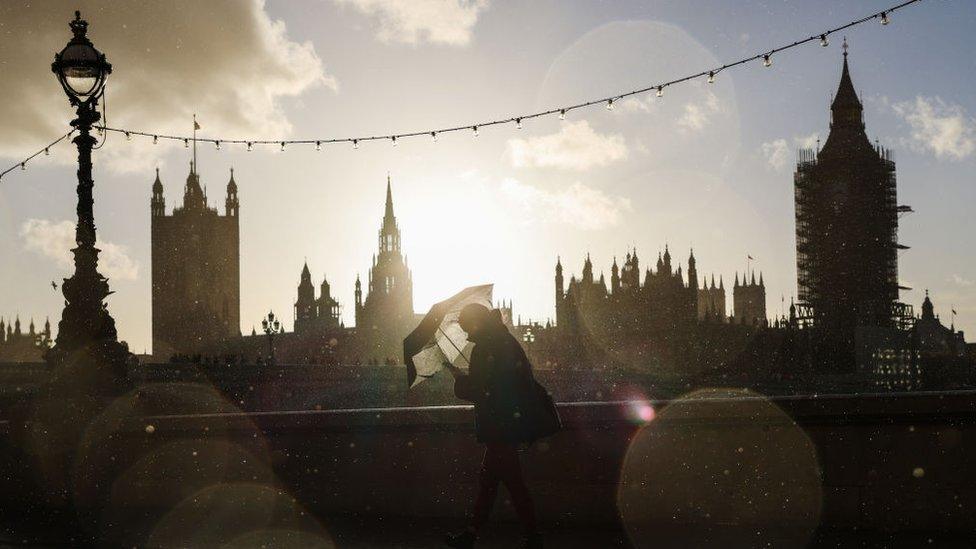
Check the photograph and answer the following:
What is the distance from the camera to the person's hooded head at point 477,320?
6.80 meters

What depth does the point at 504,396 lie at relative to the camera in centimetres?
670

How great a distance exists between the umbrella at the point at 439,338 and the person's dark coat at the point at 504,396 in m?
0.51

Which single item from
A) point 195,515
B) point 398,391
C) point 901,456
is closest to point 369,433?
point 195,515

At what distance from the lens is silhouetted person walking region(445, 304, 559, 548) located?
22.0 feet

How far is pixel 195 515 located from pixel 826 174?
10326cm

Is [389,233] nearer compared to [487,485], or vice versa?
[487,485]

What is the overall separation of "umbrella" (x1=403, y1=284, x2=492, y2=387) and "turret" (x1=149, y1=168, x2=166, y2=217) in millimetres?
144784

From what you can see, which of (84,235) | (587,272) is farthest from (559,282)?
(84,235)

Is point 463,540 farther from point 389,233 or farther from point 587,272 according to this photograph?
point 389,233

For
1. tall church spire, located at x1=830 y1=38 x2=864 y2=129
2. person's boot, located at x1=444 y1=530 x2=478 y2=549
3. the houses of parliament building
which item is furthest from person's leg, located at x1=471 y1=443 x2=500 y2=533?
tall church spire, located at x1=830 y1=38 x2=864 y2=129

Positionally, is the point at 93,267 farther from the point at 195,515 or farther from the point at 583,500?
the point at 583,500

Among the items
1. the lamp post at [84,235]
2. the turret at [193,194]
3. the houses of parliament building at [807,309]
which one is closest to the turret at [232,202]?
the turret at [193,194]

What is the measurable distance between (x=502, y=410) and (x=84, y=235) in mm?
5701

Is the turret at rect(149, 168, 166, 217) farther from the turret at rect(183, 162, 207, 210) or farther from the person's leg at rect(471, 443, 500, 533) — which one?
the person's leg at rect(471, 443, 500, 533)
